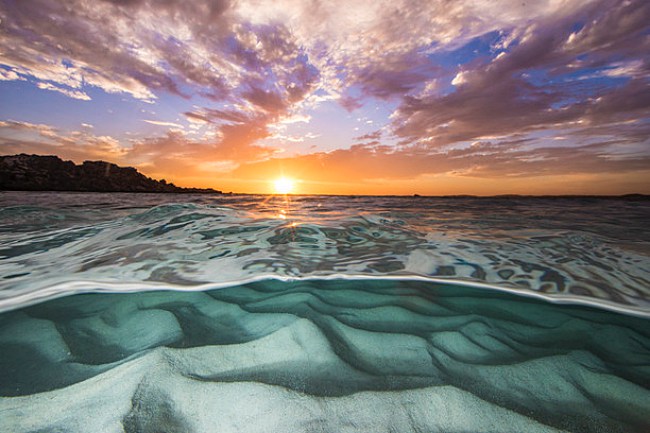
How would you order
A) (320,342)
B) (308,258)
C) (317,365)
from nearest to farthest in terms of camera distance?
1. (317,365)
2. (320,342)
3. (308,258)

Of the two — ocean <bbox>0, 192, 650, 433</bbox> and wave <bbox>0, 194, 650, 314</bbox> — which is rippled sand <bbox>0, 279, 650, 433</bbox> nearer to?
ocean <bbox>0, 192, 650, 433</bbox>

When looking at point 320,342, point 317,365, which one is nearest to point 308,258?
point 320,342

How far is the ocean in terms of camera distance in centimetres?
114

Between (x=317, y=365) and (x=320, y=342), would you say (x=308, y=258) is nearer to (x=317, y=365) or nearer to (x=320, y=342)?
(x=320, y=342)

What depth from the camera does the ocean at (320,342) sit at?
1.14m

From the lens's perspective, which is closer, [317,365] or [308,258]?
[317,365]

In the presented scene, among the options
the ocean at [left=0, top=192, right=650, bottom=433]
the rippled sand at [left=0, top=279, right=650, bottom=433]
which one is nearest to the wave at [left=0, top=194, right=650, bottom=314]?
the ocean at [left=0, top=192, right=650, bottom=433]

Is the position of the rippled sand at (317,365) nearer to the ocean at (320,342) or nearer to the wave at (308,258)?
the ocean at (320,342)

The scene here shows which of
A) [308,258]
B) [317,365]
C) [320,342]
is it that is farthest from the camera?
[308,258]

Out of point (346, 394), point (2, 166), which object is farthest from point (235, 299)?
point (2, 166)

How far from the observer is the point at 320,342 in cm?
166

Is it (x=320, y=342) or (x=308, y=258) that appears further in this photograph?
(x=308, y=258)

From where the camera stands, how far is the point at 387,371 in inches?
56.0

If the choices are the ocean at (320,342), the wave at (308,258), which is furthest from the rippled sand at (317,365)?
the wave at (308,258)
